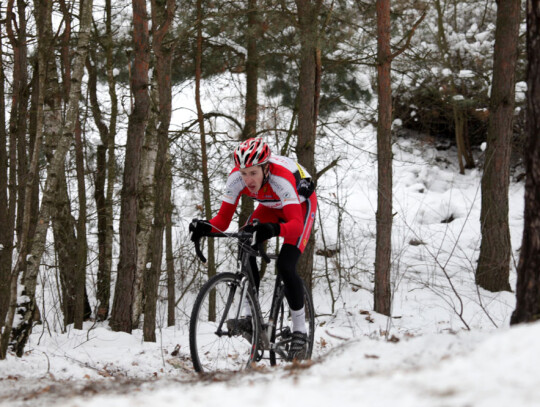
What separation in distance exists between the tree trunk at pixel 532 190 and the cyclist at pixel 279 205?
1886 mm

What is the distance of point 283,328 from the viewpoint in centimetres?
523

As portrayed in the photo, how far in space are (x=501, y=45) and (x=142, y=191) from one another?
7.45 meters

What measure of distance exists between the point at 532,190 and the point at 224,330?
2.60 m

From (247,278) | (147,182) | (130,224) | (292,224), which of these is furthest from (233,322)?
(130,224)

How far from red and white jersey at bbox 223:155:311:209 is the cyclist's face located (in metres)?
0.12

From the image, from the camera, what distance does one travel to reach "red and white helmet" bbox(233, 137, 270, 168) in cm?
452

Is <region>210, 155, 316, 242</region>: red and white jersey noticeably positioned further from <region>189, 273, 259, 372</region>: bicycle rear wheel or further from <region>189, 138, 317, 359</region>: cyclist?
<region>189, 273, 259, 372</region>: bicycle rear wheel

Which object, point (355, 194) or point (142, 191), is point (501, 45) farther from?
point (355, 194)

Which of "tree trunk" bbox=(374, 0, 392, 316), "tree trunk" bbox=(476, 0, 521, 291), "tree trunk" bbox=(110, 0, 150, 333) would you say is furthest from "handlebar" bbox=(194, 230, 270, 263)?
"tree trunk" bbox=(476, 0, 521, 291)

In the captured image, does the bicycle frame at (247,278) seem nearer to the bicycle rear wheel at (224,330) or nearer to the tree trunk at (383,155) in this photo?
the bicycle rear wheel at (224,330)

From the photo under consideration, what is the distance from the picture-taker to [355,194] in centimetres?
1969

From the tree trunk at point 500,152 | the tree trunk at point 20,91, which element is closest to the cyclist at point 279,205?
the tree trunk at point 20,91

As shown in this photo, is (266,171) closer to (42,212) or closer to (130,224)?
(42,212)

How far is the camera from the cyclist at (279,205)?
178 inches
